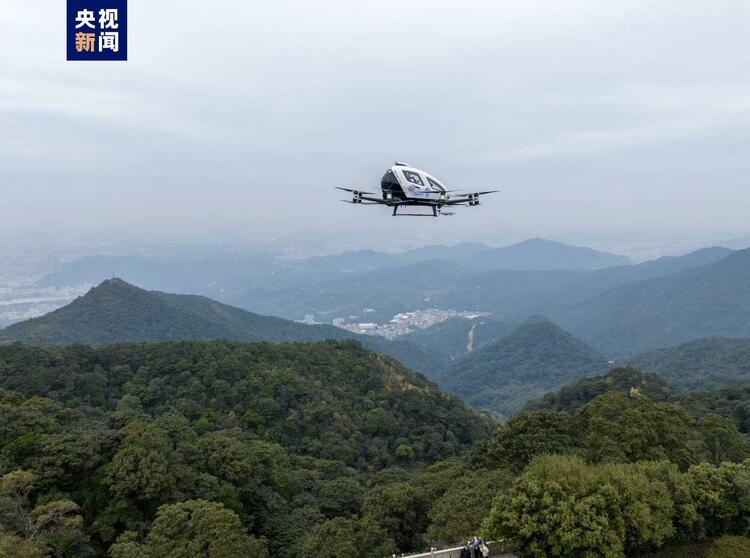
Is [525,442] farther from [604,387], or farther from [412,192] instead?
[604,387]

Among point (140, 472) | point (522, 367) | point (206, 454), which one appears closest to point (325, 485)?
point (206, 454)

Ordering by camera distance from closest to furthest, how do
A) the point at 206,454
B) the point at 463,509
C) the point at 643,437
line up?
the point at 463,509, the point at 643,437, the point at 206,454

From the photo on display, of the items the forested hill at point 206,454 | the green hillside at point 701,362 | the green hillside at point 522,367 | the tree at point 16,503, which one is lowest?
the green hillside at point 522,367

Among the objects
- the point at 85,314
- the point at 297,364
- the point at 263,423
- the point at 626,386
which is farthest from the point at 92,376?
the point at 85,314

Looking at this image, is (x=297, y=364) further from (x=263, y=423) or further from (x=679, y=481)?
(x=679, y=481)

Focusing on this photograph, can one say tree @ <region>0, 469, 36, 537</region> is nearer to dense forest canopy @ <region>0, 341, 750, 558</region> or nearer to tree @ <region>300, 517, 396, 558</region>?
dense forest canopy @ <region>0, 341, 750, 558</region>

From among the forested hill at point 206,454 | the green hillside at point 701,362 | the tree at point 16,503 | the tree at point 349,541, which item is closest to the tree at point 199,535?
the forested hill at point 206,454

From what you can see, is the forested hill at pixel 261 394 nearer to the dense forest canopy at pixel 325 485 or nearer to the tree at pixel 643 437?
the dense forest canopy at pixel 325 485
